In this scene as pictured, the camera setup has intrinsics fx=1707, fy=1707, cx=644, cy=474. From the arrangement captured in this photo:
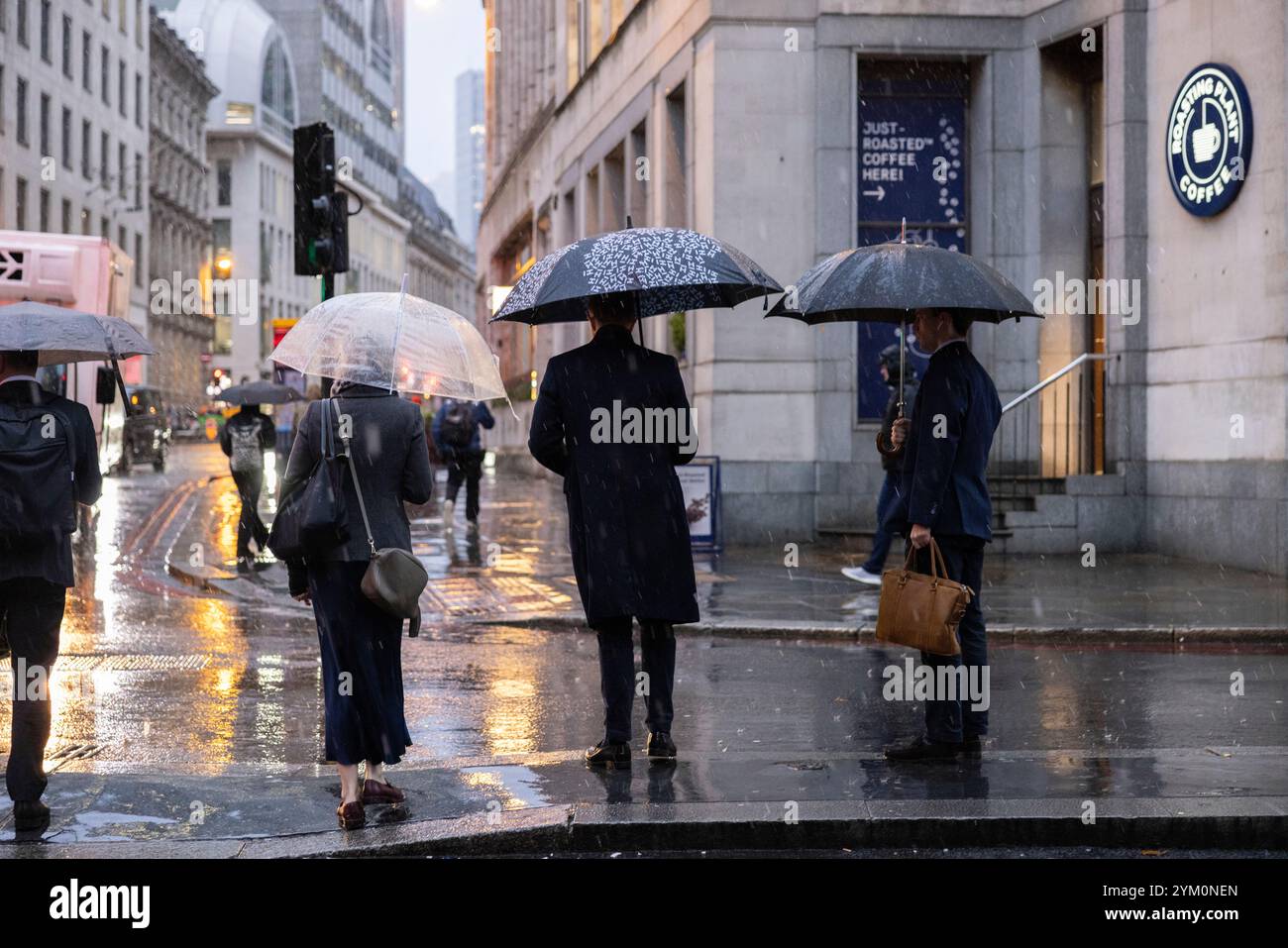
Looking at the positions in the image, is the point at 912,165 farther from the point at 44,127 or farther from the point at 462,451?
the point at 44,127

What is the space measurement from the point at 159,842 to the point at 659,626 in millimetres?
2236

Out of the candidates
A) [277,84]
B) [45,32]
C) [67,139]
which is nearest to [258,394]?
[45,32]

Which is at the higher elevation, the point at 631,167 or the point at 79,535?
the point at 631,167

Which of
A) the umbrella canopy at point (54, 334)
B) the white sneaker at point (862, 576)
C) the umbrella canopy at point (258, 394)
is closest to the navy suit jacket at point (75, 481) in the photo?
the umbrella canopy at point (54, 334)

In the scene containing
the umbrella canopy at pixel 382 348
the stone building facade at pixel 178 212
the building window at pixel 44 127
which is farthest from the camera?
the stone building facade at pixel 178 212

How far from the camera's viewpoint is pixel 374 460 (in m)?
6.29

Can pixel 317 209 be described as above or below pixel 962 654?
above

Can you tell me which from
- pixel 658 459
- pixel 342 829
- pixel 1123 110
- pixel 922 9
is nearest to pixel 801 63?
pixel 922 9

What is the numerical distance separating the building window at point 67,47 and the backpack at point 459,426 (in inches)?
1781

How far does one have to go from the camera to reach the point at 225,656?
1102 cm

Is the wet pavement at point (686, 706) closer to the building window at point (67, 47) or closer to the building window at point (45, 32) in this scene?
the building window at point (45, 32)

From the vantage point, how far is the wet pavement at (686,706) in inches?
254

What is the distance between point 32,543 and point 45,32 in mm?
56705

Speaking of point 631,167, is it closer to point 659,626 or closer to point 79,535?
point 79,535
